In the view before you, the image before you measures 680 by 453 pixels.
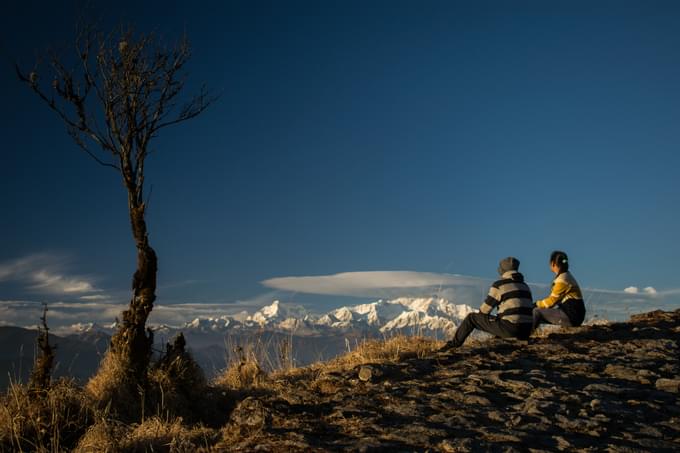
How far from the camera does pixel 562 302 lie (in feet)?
37.6

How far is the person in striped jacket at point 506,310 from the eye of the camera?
10.1m

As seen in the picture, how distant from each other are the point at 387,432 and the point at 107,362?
7134mm

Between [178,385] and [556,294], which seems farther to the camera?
[556,294]

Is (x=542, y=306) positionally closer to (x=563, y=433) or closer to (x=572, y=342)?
(x=572, y=342)

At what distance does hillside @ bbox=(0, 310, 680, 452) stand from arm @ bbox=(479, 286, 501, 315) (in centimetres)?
58

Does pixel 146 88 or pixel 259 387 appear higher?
pixel 146 88

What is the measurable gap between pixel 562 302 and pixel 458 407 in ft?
20.4

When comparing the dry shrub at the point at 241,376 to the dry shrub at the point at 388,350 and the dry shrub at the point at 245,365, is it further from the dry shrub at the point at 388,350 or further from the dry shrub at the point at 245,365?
the dry shrub at the point at 388,350

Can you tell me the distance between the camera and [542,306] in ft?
37.6

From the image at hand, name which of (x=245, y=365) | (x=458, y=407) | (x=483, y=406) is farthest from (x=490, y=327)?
(x=245, y=365)

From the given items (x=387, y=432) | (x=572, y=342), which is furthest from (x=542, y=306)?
(x=387, y=432)

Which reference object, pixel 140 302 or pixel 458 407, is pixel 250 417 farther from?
pixel 140 302

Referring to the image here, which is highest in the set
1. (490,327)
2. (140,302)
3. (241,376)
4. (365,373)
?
(140,302)

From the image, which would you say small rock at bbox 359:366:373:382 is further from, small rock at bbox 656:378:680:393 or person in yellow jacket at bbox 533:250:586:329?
person in yellow jacket at bbox 533:250:586:329
